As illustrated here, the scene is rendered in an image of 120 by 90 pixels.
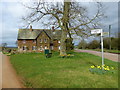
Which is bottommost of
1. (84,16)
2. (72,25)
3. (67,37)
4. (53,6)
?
(67,37)

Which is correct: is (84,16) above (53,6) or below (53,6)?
below

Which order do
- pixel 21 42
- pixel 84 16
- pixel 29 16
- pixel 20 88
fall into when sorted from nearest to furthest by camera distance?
pixel 20 88 < pixel 84 16 < pixel 29 16 < pixel 21 42

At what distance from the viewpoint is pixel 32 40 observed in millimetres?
36219

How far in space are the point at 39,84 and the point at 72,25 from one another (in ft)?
31.3

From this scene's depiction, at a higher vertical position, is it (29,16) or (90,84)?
(29,16)

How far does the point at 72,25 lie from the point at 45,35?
991 inches

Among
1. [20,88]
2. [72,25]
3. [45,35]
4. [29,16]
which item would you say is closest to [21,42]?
[45,35]

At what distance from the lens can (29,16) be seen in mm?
12938

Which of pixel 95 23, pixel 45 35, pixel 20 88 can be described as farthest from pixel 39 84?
pixel 45 35

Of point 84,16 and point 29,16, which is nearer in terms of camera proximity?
point 84,16

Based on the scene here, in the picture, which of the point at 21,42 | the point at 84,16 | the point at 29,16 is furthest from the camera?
the point at 21,42

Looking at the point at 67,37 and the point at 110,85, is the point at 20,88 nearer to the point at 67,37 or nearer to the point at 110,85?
the point at 110,85

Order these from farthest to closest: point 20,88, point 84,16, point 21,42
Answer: point 21,42 < point 84,16 < point 20,88

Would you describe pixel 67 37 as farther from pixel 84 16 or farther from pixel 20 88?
pixel 20 88
